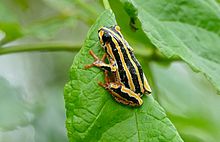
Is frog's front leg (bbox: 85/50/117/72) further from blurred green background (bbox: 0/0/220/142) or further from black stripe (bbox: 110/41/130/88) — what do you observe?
blurred green background (bbox: 0/0/220/142)

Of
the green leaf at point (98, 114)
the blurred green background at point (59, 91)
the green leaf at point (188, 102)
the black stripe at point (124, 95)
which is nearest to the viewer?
the green leaf at point (98, 114)

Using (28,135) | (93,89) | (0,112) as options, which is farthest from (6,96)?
(93,89)

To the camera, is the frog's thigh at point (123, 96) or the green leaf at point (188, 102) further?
the green leaf at point (188, 102)

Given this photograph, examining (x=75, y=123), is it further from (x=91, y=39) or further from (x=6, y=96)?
(x=6, y=96)

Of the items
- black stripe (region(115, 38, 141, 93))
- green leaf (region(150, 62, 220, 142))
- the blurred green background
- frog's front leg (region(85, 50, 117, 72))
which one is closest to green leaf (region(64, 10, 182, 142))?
frog's front leg (region(85, 50, 117, 72))

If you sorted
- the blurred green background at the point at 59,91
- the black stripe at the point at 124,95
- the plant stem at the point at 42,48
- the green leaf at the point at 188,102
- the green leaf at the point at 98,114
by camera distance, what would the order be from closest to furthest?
the green leaf at the point at 98,114, the black stripe at the point at 124,95, the plant stem at the point at 42,48, the blurred green background at the point at 59,91, the green leaf at the point at 188,102

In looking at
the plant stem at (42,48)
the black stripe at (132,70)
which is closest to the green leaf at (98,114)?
the black stripe at (132,70)

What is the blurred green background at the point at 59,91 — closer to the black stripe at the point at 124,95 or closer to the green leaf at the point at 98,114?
the black stripe at the point at 124,95

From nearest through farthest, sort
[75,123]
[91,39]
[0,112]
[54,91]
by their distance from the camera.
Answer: [75,123] → [91,39] → [0,112] → [54,91]

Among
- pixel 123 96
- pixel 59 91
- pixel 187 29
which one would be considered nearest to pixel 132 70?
pixel 123 96
